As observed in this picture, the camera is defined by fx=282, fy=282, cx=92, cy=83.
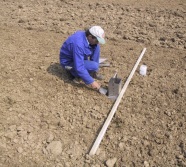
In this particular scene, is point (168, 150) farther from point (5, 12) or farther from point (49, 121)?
point (5, 12)

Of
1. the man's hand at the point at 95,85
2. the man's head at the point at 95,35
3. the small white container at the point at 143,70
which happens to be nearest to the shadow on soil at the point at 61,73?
the man's hand at the point at 95,85

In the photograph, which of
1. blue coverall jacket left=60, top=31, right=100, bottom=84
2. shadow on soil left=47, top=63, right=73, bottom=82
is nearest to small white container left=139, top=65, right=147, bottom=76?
blue coverall jacket left=60, top=31, right=100, bottom=84

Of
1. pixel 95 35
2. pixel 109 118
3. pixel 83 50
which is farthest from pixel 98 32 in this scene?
pixel 109 118

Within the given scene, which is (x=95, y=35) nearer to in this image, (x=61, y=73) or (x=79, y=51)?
(x=79, y=51)

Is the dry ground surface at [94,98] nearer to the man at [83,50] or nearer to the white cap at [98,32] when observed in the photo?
the man at [83,50]

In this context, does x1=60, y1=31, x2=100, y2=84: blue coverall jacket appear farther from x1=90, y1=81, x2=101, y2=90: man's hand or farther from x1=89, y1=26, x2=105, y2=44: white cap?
x1=89, y1=26, x2=105, y2=44: white cap

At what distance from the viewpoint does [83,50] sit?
481 centimetres

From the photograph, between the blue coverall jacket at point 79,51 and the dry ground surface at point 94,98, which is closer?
the dry ground surface at point 94,98

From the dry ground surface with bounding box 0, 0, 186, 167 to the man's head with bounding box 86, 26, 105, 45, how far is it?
3.21 ft

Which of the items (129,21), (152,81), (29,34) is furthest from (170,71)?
(29,34)

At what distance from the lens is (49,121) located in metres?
4.57

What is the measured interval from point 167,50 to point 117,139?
115 inches

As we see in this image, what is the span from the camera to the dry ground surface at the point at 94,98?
4055mm

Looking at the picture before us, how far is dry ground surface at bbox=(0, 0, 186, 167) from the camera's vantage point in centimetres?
405
